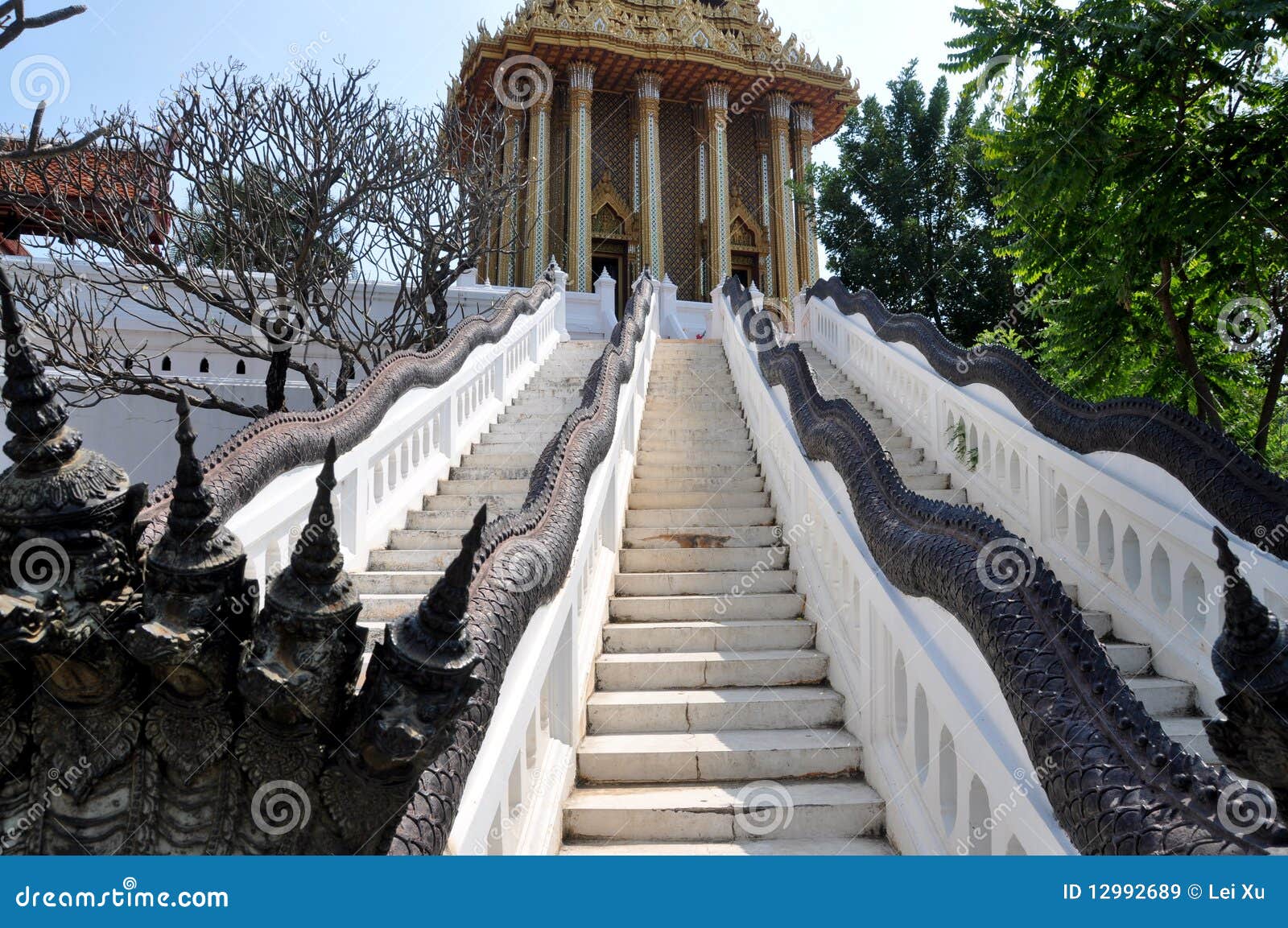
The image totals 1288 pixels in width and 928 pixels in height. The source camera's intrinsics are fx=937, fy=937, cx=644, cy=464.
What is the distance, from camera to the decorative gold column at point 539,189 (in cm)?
2556

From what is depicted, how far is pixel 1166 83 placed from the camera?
21.5 ft

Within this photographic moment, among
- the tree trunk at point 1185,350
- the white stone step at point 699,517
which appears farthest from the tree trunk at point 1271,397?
the white stone step at point 699,517

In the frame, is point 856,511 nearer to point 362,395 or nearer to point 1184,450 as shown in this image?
point 1184,450

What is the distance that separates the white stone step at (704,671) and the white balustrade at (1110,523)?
175cm

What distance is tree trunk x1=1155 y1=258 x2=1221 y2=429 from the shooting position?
702 cm

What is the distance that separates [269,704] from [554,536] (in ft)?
6.75

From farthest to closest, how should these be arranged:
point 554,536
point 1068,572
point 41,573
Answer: point 1068,572 → point 554,536 → point 41,573

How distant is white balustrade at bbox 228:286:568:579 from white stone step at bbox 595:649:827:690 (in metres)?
1.53

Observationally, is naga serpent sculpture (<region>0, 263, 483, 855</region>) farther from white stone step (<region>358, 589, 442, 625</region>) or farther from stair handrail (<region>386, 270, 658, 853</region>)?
Answer: white stone step (<region>358, 589, 442, 625</region>)

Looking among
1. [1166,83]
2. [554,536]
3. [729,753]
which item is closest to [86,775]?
[554,536]

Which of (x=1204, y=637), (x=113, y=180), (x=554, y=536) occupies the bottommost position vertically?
(x=1204, y=637)

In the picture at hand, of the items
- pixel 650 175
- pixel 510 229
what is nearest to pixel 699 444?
pixel 510 229

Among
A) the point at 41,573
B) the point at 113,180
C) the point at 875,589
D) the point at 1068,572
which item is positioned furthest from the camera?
the point at 113,180

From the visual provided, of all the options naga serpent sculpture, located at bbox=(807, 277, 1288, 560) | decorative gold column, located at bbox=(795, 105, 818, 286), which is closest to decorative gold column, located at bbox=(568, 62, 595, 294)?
decorative gold column, located at bbox=(795, 105, 818, 286)
